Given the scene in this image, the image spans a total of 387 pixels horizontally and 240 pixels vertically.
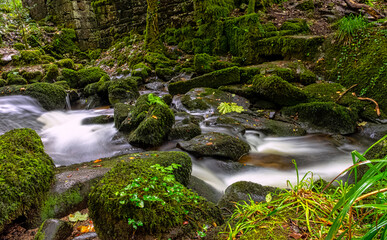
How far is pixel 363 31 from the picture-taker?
21.2 ft

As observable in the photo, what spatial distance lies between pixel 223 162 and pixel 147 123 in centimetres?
173

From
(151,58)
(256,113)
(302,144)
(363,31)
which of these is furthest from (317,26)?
(151,58)

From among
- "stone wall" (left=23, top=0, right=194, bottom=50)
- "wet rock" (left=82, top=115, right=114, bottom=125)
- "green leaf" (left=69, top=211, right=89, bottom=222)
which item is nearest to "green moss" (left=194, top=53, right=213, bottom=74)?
"wet rock" (left=82, top=115, right=114, bottom=125)

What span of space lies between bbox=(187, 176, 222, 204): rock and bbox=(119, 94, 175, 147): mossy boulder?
5.18ft

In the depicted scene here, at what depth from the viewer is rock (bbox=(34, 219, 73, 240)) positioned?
1703mm

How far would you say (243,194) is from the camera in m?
2.50

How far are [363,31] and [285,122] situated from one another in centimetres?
386

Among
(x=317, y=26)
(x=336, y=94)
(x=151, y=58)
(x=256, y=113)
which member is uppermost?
(x=317, y=26)

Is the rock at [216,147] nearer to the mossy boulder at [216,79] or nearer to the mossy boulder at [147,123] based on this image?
the mossy boulder at [147,123]

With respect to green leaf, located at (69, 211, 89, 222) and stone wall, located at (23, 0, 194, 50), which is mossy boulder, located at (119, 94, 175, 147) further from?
stone wall, located at (23, 0, 194, 50)

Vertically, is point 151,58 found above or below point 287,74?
above

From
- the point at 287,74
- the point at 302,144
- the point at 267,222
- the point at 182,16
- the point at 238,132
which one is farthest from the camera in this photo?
the point at 182,16

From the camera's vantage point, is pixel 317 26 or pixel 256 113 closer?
pixel 256 113

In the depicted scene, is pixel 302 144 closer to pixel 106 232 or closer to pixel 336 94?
pixel 336 94
